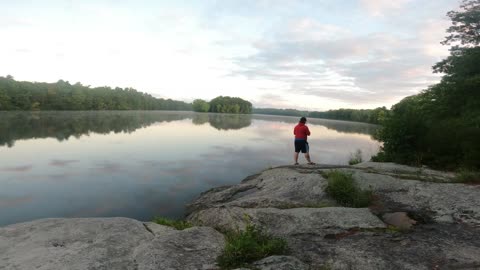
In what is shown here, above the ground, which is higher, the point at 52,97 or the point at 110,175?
the point at 52,97

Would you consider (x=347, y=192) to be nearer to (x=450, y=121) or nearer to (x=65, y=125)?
(x=450, y=121)

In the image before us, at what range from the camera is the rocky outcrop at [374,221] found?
572 cm

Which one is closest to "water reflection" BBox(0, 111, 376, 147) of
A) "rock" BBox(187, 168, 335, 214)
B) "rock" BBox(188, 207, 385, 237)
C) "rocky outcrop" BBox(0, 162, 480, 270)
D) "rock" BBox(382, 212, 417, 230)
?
"rock" BBox(187, 168, 335, 214)

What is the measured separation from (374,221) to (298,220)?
6.97ft

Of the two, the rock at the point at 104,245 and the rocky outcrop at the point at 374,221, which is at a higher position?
the rocky outcrop at the point at 374,221

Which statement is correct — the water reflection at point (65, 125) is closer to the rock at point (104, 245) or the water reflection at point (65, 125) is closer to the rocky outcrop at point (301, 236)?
the rock at point (104, 245)

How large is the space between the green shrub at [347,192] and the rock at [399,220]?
1.24m

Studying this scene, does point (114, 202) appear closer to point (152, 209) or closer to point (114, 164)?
point (152, 209)

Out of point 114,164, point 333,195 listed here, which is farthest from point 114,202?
point 333,195

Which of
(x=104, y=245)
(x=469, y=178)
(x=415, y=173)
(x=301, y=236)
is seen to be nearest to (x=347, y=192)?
(x=301, y=236)

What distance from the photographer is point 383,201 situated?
971cm

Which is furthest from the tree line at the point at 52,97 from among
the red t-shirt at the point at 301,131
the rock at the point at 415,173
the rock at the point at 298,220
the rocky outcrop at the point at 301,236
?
the rock at the point at 415,173

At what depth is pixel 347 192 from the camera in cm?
1005

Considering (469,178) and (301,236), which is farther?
(469,178)
